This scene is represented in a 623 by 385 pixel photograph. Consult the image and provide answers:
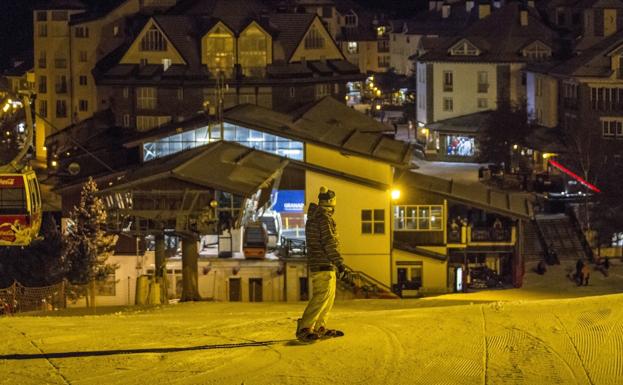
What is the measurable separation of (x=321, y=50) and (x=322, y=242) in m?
54.2

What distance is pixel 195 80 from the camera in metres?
64.9

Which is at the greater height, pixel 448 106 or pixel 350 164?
pixel 448 106

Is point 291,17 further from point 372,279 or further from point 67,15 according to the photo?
point 372,279

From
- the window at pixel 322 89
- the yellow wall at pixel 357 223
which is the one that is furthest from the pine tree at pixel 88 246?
the window at pixel 322 89

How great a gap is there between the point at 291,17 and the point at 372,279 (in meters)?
30.6

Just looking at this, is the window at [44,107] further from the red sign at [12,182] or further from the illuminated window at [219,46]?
the red sign at [12,182]

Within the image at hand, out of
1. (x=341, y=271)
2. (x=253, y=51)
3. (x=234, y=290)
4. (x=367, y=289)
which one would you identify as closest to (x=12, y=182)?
(x=341, y=271)

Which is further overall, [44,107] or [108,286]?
[44,107]

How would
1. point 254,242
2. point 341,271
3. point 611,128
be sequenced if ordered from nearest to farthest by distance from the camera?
point 341,271
point 254,242
point 611,128

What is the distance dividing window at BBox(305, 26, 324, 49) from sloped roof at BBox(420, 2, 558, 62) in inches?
250

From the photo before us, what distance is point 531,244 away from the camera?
46.1 meters

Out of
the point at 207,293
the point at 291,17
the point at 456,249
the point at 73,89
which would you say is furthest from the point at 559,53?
the point at 207,293

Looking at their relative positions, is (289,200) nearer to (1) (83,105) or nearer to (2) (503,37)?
(2) (503,37)

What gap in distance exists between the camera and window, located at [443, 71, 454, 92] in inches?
2847
